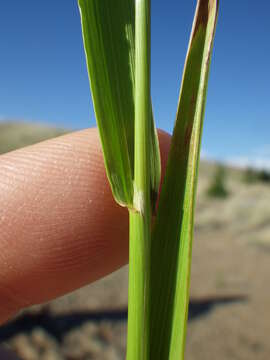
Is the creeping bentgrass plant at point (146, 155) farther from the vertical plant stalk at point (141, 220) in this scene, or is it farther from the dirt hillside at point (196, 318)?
the dirt hillside at point (196, 318)

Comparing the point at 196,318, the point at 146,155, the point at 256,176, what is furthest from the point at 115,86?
the point at 256,176

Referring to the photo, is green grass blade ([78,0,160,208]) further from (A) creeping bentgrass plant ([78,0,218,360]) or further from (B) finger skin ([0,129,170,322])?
(B) finger skin ([0,129,170,322])

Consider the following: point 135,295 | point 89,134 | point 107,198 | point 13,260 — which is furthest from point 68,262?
point 135,295

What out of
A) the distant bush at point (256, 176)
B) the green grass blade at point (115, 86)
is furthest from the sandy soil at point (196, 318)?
the distant bush at point (256, 176)

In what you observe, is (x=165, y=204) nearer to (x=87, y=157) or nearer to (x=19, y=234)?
(x=87, y=157)

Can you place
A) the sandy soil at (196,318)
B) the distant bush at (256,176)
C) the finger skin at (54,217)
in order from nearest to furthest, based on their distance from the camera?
the finger skin at (54,217) → the sandy soil at (196,318) → the distant bush at (256,176)

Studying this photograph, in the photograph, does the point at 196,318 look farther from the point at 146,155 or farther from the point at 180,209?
the point at 146,155
